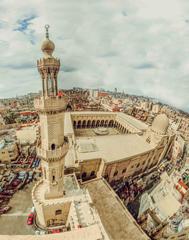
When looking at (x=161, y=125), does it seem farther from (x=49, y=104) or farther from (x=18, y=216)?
(x=18, y=216)

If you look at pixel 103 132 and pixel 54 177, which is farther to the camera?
pixel 103 132

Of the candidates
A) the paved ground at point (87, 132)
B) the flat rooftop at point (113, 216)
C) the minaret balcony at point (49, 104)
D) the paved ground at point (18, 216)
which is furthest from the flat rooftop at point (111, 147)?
the paved ground at point (87, 132)

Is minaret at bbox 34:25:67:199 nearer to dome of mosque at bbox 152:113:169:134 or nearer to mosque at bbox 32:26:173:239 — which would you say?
mosque at bbox 32:26:173:239

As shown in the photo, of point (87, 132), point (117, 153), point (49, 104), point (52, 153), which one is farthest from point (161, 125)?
point (49, 104)

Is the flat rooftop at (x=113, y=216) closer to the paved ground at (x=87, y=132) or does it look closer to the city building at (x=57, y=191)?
the city building at (x=57, y=191)

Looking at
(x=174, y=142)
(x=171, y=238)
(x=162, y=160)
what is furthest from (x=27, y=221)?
(x=174, y=142)

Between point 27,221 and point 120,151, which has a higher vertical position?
point 120,151

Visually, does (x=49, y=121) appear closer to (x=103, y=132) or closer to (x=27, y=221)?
(x=27, y=221)
